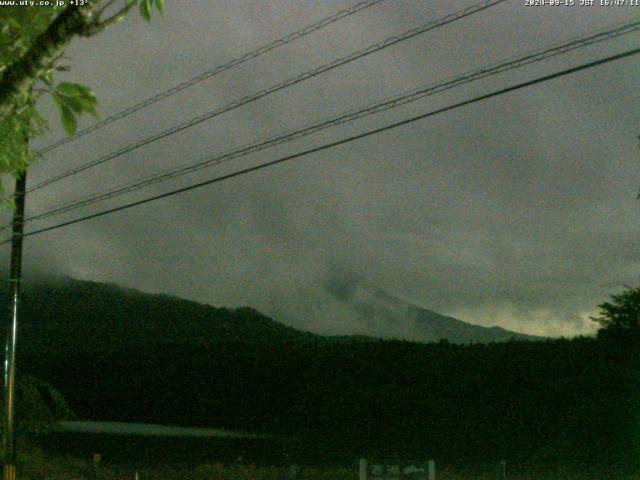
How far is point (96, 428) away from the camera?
114 ft

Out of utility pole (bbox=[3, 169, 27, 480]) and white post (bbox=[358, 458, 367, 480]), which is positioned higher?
utility pole (bbox=[3, 169, 27, 480])

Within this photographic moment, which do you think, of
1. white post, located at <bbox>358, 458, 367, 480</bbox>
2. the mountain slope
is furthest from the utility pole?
the mountain slope

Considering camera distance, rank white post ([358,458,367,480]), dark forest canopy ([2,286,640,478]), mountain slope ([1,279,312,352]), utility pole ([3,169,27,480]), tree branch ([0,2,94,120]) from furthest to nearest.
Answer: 1. mountain slope ([1,279,312,352])
2. dark forest canopy ([2,286,640,478])
3. utility pole ([3,169,27,480])
4. white post ([358,458,367,480])
5. tree branch ([0,2,94,120])

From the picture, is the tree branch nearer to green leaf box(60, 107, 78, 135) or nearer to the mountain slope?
green leaf box(60, 107, 78, 135)

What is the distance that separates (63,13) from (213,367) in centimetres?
3029

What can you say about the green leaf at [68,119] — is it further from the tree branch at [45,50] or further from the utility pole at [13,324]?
the utility pole at [13,324]

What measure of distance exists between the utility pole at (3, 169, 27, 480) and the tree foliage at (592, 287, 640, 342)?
16.6 m

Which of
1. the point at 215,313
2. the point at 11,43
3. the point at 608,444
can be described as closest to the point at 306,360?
the point at 608,444

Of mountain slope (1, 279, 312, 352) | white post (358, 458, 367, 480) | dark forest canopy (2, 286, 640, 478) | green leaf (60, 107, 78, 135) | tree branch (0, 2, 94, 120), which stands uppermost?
mountain slope (1, 279, 312, 352)

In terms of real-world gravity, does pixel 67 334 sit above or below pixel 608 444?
above

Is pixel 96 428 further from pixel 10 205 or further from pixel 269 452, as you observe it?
pixel 10 205

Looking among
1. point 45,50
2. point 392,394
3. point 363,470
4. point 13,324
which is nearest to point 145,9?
point 45,50

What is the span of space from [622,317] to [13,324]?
1833 cm

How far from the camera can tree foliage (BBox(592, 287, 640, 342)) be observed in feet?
88.0
